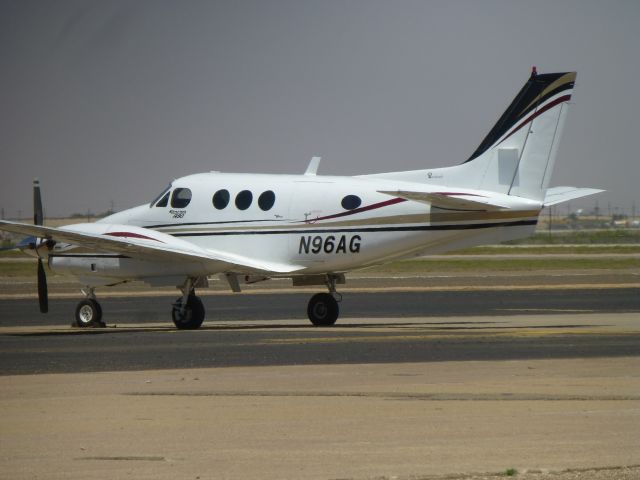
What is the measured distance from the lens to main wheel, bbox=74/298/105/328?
30422mm

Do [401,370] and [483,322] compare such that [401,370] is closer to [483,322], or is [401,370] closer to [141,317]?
[483,322]

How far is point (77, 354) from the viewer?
2214cm

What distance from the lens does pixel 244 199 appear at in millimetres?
30219

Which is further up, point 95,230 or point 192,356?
point 95,230

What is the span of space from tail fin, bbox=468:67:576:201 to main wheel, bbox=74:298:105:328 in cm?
1033

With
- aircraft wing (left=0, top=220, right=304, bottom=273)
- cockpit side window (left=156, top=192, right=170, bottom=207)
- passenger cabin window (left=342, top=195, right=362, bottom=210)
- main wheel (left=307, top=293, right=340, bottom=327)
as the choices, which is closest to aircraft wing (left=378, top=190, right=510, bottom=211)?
passenger cabin window (left=342, top=195, right=362, bottom=210)

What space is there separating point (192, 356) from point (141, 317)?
1325 cm

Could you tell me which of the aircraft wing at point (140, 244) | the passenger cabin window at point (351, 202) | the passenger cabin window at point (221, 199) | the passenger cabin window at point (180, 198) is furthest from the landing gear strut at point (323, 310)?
the passenger cabin window at point (180, 198)

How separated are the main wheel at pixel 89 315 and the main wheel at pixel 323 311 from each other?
211 inches

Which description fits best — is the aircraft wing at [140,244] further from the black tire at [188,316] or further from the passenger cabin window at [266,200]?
the passenger cabin window at [266,200]

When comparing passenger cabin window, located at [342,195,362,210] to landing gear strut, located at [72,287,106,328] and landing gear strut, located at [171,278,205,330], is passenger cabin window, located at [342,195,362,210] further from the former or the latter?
landing gear strut, located at [72,287,106,328]

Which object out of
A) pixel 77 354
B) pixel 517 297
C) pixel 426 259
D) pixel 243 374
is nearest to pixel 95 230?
pixel 77 354

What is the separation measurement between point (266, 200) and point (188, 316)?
11.4 feet

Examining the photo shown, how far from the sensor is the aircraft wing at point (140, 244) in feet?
94.3
